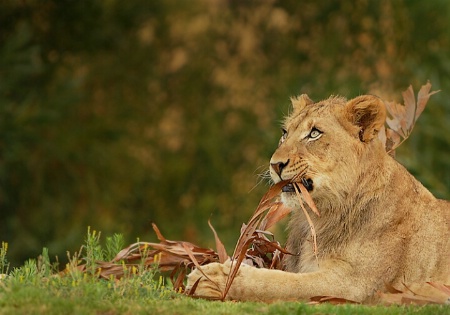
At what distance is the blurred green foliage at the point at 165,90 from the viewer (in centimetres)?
1480

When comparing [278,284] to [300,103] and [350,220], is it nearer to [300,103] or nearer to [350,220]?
[350,220]

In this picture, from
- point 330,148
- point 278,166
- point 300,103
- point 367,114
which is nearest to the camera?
point 278,166

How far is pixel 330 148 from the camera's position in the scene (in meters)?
5.46

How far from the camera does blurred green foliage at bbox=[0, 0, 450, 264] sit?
14.8 metres

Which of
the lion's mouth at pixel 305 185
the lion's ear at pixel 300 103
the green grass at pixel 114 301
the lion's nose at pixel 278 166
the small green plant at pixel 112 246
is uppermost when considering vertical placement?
the lion's ear at pixel 300 103

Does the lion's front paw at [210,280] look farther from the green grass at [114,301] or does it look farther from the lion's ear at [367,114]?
the lion's ear at [367,114]

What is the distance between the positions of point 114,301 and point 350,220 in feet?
4.46

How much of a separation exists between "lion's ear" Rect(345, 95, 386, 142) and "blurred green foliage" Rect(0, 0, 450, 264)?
7.74 m

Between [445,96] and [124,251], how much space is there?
6.92 meters

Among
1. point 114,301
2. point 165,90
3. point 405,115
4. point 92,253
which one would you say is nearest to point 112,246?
point 92,253

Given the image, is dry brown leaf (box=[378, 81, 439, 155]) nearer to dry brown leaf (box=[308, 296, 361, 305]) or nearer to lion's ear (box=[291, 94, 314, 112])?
lion's ear (box=[291, 94, 314, 112])

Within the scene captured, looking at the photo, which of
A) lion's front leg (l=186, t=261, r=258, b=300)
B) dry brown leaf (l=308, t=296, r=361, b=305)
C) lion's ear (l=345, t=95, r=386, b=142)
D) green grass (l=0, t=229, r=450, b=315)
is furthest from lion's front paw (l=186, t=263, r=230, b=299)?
lion's ear (l=345, t=95, r=386, b=142)

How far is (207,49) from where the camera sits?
17.0m

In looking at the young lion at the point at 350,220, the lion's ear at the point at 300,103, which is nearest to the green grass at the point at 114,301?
the young lion at the point at 350,220
